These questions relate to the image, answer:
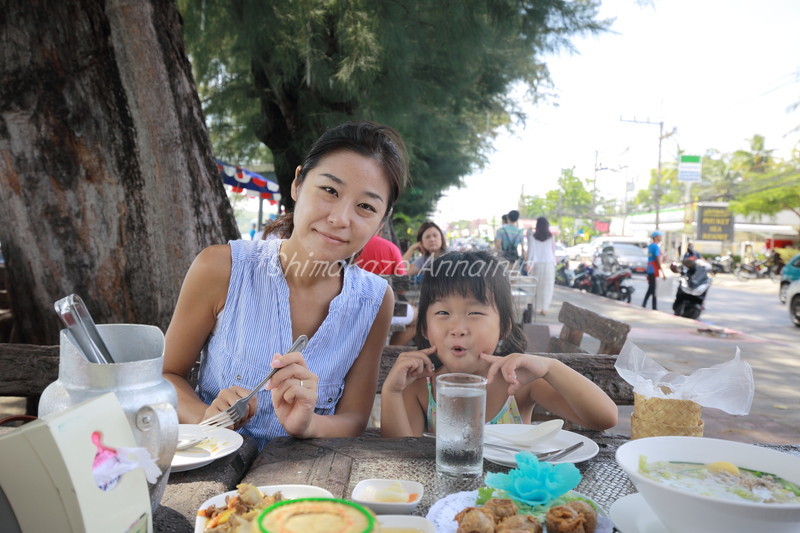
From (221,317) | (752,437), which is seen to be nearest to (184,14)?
(221,317)

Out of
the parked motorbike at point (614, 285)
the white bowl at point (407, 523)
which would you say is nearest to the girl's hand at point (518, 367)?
the white bowl at point (407, 523)

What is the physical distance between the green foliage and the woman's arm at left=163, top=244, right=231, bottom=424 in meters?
2.75

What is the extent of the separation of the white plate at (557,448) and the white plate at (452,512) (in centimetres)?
23

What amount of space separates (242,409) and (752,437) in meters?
4.45

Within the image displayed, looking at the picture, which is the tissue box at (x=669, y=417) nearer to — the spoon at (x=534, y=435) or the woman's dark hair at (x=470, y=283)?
the spoon at (x=534, y=435)

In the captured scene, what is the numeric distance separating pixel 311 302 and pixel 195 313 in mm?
395

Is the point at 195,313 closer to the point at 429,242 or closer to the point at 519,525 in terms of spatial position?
the point at 519,525

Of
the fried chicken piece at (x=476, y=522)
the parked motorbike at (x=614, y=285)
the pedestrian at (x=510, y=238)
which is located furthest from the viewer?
the parked motorbike at (x=614, y=285)

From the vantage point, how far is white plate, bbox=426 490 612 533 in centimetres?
98

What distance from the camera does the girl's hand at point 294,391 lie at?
1.41 m

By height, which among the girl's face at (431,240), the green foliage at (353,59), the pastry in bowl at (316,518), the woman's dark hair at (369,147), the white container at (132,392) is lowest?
the pastry in bowl at (316,518)

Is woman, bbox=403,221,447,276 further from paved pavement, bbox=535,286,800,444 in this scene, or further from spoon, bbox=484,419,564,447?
spoon, bbox=484,419,564,447

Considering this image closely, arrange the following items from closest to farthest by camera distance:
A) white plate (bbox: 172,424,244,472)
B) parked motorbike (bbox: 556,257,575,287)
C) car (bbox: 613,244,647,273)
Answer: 1. white plate (bbox: 172,424,244,472)
2. parked motorbike (bbox: 556,257,575,287)
3. car (bbox: 613,244,647,273)

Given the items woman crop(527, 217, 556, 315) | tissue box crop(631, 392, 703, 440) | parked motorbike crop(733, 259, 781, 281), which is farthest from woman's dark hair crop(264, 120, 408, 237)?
parked motorbike crop(733, 259, 781, 281)
